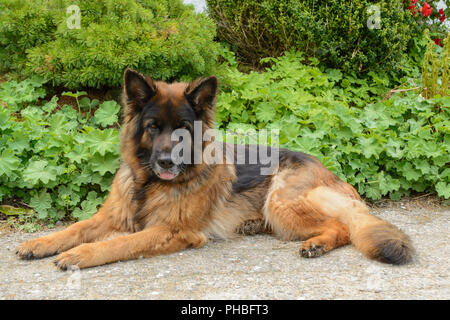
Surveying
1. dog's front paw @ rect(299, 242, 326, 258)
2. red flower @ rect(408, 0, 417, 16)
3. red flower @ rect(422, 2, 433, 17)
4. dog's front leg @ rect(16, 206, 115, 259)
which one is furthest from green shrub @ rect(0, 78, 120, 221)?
red flower @ rect(422, 2, 433, 17)

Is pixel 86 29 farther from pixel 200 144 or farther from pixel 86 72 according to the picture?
pixel 200 144

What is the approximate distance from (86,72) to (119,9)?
96cm

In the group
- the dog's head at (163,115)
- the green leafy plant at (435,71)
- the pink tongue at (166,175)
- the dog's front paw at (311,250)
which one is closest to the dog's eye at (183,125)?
the dog's head at (163,115)

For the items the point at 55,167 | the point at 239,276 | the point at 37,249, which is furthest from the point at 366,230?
the point at 55,167

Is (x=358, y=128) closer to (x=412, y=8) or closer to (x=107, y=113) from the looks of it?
(x=412, y=8)

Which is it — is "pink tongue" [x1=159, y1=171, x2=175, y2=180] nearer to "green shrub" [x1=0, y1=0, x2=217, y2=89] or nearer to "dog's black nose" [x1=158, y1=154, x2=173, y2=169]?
"dog's black nose" [x1=158, y1=154, x2=173, y2=169]

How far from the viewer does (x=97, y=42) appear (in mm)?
5707

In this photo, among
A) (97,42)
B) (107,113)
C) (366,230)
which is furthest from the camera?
(107,113)

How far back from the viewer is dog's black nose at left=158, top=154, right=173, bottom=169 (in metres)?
4.05

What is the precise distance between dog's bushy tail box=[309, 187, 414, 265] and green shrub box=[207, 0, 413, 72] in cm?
334

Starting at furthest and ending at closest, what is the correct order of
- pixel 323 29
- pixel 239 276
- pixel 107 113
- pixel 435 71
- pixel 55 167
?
pixel 323 29 → pixel 435 71 → pixel 107 113 → pixel 55 167 → pixel 239 276

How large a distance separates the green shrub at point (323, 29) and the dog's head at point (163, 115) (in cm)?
355

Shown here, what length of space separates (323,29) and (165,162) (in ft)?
13.7
